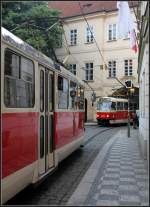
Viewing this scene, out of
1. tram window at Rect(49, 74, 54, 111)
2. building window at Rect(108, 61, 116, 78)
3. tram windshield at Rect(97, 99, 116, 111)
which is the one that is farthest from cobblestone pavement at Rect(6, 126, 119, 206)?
building window at Rect(108, 61, 116, 78)

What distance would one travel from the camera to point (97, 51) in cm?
4969

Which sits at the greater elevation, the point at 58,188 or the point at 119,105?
the point at 119,105

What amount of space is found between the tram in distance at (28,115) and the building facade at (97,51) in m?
36.5

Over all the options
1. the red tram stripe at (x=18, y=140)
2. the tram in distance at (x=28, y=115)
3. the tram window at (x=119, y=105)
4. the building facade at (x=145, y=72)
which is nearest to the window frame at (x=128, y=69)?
the tram window at (x=119, y=105)

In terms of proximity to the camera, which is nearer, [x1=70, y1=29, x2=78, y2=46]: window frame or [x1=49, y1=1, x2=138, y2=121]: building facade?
[x1=49, y1=1, x2=138, y2=121]: building facade

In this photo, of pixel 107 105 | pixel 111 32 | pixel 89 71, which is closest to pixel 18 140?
pixel 107 105

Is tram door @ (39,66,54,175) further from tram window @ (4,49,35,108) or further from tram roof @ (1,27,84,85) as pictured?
tram window @ (4,49,35,108)

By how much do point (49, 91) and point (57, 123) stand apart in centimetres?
111

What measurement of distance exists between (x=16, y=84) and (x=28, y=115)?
770 millimetres

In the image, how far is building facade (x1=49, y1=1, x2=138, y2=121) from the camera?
48.0 m

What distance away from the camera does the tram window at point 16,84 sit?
6.88 m

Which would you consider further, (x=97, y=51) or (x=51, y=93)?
(x=97, y=51)

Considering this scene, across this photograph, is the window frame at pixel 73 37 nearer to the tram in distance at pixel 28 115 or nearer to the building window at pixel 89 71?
the building window at pixel 89 71

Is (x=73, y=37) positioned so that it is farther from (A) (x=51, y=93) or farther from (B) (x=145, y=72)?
(A) (x=51, y=93)
